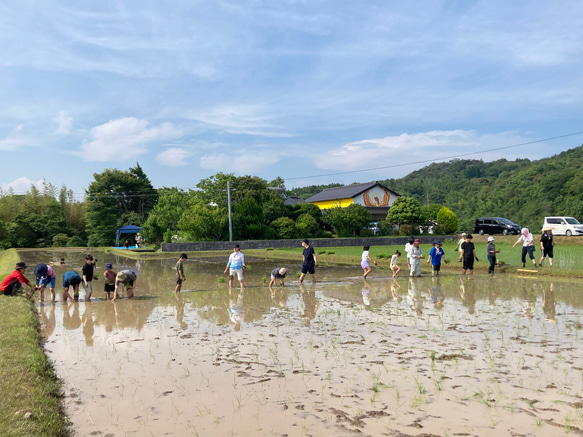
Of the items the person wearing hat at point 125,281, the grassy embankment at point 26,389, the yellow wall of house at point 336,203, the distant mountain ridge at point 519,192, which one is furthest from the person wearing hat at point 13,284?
the distant mountain ridge at point 519,192

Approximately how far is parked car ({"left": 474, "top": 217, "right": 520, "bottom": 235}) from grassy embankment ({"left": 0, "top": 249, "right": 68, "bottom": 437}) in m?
34.4

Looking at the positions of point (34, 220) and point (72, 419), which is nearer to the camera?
point (72, 419)

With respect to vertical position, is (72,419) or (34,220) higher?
(34,220)

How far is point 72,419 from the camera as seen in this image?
473cm

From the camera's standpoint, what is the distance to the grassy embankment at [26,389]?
4.27 metres

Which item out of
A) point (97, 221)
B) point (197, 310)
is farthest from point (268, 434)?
point (97, 221)

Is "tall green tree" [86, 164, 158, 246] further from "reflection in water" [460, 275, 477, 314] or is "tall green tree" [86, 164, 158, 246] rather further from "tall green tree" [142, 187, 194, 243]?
"reflection in water" [460, 275, 477, 314]

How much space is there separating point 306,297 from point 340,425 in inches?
321

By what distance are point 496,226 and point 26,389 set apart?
36462 mm

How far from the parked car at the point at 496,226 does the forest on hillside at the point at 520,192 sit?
13.3m

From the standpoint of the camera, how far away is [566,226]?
30875mm

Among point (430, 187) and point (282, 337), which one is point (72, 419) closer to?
point (282, 337)

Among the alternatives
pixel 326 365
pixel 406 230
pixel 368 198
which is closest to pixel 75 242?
pixel 368 198

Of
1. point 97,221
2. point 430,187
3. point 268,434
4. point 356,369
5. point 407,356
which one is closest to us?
point 268,434
